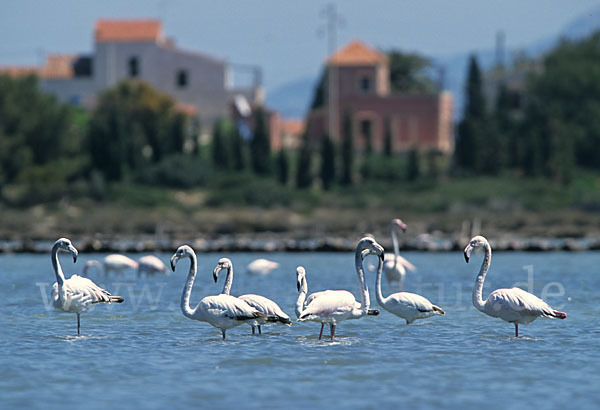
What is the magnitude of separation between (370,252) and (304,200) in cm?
4371

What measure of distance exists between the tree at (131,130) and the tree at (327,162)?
997 centimetres

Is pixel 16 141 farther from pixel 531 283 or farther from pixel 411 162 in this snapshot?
pixel 531 283

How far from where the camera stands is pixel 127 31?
92625 mm

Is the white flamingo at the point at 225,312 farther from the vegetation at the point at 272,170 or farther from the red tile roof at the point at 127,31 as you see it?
the red tile roof at the point at 127,31

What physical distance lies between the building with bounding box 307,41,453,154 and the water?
58698mm

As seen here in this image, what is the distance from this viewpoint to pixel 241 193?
61.1 meters

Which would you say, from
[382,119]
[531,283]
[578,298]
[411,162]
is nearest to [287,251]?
[531,283]

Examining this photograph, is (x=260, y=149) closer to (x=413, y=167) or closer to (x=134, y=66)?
(x=413, y=167)

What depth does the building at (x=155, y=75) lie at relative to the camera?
299 feet

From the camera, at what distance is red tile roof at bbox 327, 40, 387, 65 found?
8562 cm

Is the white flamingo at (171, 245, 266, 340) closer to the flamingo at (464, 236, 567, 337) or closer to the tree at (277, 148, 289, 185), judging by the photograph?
the flamingo at (464, 236, 567, 337)

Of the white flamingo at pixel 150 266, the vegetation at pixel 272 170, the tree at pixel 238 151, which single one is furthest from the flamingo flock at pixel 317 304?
the tree at pixel 238 151

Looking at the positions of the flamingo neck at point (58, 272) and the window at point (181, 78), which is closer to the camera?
the flamingo neck at point (58, 272)

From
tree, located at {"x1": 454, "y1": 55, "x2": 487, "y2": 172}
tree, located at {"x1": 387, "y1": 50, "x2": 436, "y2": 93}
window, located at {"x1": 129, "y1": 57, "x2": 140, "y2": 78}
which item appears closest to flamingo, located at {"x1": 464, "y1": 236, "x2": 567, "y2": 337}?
tree, located at {"x1": 454, "y1": 55, "x2": 487, "y2": 172}
